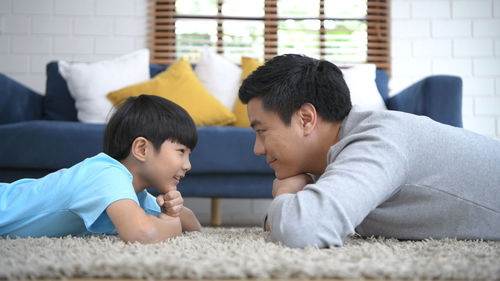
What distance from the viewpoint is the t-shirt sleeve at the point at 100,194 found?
1.19 m

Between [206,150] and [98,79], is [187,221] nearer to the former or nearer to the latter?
[206,150]

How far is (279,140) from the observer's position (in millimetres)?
1307

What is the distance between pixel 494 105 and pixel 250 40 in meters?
1.97

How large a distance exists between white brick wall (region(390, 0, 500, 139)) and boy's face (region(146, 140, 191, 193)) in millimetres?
2890

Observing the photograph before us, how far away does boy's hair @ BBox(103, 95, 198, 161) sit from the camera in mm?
1428

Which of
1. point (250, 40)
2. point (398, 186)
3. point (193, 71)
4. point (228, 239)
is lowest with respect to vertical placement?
point (228, 239)

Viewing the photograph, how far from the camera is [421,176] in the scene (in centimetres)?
118

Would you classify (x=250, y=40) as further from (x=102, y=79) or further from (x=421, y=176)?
(x=421, y=176)

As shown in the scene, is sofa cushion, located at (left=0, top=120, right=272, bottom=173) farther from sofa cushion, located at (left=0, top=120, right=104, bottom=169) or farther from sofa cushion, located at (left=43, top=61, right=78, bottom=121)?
sofa cushion, located at (left=43, top=61, right=78, bottom=121)

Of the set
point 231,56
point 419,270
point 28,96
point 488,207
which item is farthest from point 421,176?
point 231,56

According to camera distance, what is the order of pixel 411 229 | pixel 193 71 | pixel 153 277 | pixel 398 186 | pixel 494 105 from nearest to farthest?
pixel 153 277
pixel 398 186
pixel 411 229
pixel 193 71
pixel 494 105

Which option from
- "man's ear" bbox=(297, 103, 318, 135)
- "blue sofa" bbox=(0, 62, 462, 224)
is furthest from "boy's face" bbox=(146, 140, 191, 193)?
"blue sofa" bbox=(0, 62, 462, 224)

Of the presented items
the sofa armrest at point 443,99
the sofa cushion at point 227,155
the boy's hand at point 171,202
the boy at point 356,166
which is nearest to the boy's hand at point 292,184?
the boy at point 356,166

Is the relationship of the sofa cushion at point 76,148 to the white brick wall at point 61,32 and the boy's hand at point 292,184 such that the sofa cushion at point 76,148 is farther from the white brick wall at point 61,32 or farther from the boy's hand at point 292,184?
the white brick wall at point 61,32
